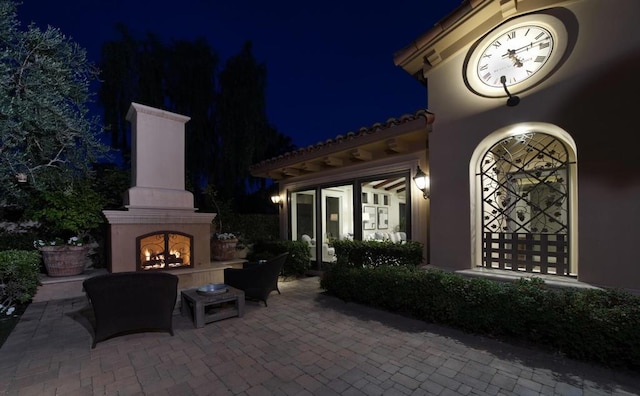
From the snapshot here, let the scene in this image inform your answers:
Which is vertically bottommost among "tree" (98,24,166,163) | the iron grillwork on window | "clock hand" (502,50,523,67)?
the iron grillwork on window

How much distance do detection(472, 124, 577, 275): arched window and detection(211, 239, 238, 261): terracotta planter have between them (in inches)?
285

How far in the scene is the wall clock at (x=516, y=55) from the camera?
423 cm

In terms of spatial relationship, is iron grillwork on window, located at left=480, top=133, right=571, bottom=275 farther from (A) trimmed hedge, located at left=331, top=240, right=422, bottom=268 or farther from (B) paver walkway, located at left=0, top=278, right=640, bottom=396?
(B) paver walkway, located at left=0, top=278, right=640, bottom=396

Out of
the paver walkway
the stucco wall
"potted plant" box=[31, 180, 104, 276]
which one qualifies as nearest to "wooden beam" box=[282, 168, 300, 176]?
"potted plant" box=[31, 180, 104, 276]

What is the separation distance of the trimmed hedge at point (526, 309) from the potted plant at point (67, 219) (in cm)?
684

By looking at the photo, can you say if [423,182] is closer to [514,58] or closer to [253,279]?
[514,58]

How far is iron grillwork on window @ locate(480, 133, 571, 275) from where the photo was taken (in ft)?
14.2

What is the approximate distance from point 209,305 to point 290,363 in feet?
7.02

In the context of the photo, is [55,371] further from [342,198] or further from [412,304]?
[342,198]

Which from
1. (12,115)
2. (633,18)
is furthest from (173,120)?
(633,18)

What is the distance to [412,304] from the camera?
4.77 m

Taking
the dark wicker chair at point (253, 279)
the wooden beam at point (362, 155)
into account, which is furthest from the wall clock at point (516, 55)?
the dark wicker chair at point (253, 279)

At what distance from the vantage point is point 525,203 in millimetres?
4871

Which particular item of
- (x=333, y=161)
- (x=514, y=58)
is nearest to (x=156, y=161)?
(x=333, y=161)
